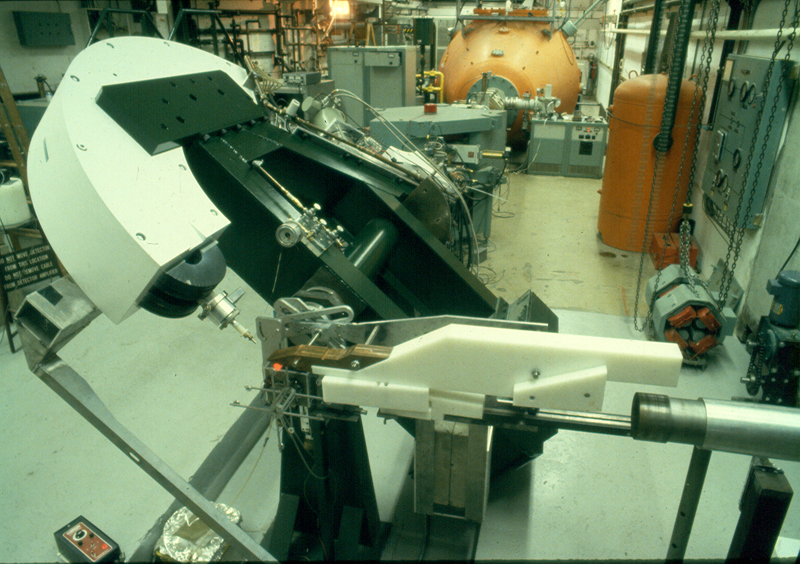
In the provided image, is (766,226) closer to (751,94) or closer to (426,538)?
(751,94)

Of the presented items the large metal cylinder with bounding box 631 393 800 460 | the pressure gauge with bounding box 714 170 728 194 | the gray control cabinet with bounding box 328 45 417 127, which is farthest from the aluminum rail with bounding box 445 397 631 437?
the gray control cabinet with bounding box 328 45 417 127

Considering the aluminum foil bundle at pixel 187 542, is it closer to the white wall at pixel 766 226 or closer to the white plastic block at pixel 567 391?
the white plastic block at pixel 567 391

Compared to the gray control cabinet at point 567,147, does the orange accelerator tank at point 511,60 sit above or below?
above

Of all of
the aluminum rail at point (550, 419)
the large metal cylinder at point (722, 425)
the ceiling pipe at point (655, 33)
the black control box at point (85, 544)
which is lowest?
the black control box at point (85, 544)

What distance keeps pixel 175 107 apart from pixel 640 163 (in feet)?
11.1

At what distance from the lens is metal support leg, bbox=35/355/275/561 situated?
3.36 feet

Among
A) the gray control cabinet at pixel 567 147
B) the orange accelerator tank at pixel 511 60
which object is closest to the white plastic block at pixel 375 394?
the gray control cabinet at pixel 567 147

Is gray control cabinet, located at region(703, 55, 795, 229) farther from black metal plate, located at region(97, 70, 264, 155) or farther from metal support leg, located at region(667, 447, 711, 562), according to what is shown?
black metal plate, located at region(97, 70, 264, 155)

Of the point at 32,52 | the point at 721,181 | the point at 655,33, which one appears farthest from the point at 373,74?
the point at 721,181

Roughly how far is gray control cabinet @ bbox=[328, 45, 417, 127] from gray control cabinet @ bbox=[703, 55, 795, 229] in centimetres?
337

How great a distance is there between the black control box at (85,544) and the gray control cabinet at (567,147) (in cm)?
520

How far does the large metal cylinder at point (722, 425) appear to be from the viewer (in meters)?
0.76

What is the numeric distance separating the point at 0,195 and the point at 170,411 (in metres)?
1.52

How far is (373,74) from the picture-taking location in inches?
224
